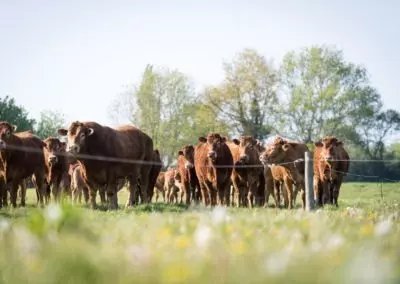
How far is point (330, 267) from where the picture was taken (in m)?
1.92

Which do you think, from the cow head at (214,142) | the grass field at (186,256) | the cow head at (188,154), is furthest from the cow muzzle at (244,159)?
the grass field at (186,256)

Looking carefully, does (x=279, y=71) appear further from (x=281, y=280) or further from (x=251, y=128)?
(x=281, y=280)

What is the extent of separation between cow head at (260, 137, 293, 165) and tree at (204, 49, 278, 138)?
34702mm

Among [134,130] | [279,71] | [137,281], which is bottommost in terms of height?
[137,281]

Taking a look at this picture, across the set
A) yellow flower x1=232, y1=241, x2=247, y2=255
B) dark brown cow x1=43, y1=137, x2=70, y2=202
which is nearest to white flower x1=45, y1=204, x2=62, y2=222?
yellow flower x1=232, y1=241, x2=247, y2=255

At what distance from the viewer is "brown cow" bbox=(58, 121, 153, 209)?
15031mm

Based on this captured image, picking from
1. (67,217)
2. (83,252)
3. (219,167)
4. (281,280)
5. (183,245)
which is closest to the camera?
(281,280)

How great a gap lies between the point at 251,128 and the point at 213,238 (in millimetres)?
53175

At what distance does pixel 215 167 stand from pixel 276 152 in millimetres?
2720

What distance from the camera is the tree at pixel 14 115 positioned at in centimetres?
6950

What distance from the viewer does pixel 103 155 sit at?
1576cm

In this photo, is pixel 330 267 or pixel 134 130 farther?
pixel 134 130

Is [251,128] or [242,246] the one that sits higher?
[251,128]

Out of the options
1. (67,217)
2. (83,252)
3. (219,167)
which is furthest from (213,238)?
(219,167)
